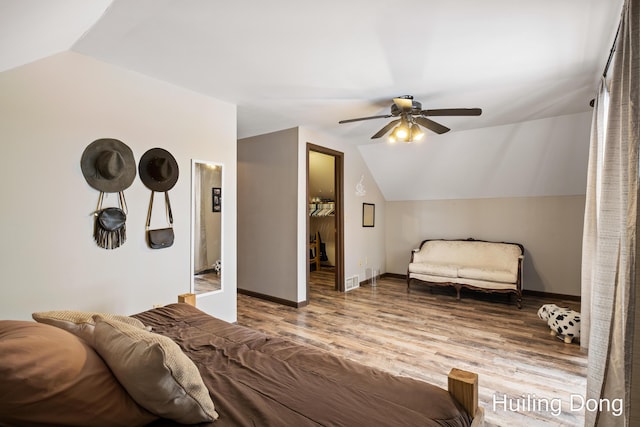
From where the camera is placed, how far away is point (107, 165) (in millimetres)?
2508

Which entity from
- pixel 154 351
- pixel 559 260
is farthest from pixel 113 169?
pixel 559 260

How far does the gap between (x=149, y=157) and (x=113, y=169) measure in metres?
0.35

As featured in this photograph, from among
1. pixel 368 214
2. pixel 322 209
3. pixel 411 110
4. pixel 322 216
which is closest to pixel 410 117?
pixel 411 110

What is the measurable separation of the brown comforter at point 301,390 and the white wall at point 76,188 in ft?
4.32

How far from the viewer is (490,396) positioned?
7.45ft

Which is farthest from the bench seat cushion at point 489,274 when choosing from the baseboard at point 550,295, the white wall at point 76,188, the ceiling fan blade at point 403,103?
the white wall at point 76,188

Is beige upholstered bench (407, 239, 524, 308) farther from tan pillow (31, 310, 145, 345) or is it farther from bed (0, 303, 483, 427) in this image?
tan pillow (31, 310, 145, 345)

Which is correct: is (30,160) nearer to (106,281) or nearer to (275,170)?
(106,281)

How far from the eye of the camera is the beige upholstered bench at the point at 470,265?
15.0 feet

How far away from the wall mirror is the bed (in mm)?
1721

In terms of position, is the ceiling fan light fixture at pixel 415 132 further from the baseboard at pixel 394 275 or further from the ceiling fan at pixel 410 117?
the baseboard at pixel 394 275

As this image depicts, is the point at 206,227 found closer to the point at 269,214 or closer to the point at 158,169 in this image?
the point at 158,169

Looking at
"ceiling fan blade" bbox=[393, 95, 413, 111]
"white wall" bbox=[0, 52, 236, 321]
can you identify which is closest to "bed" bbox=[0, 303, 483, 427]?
"white wall" bbox=[0, 52, 236, 321]

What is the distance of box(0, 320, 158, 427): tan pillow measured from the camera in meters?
0.82
